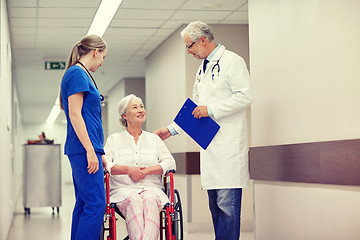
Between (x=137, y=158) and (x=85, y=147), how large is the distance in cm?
78

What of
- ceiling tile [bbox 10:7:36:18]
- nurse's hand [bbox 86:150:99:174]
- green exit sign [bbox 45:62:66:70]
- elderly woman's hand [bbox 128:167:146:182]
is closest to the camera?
nurse's hand [bbox 86:150:99:174]

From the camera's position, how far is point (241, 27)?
23.5 feet

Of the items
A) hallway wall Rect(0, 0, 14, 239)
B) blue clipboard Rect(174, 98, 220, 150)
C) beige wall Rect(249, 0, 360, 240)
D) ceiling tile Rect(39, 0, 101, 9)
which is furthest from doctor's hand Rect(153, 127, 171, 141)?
ceiling tile Rect(39, 0, 101, 9)

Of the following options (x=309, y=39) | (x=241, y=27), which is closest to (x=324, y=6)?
(x=309, y=39)

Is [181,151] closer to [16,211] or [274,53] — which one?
[274,53]

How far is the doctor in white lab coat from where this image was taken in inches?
136

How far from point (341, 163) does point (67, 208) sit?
26.1ft

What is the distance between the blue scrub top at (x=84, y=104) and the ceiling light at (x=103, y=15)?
10.2 ft

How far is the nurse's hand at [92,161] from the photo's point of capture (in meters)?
3.16

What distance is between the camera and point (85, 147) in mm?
3172

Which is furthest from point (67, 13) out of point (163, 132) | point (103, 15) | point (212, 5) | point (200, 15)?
point (163, 132)

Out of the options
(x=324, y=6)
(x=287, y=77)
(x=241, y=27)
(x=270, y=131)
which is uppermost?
(x=241, y=27)

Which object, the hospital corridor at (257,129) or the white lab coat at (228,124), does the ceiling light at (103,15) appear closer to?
the hospital corridor at (257,129)

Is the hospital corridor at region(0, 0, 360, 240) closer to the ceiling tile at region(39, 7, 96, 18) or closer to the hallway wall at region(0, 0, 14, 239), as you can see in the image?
the ceiling tile at region(39, 7, 96, 18)
